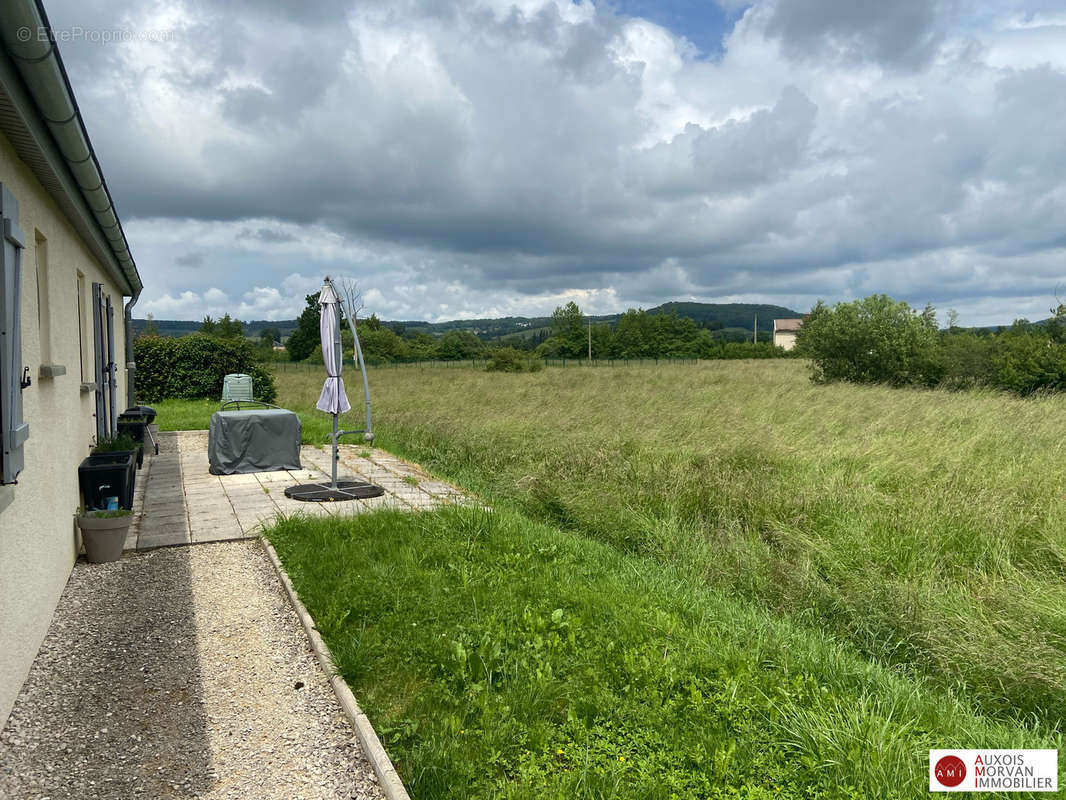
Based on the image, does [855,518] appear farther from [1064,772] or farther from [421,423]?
[421,423]

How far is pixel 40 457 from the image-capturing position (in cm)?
367

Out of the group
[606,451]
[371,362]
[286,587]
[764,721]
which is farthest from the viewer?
[371,362]

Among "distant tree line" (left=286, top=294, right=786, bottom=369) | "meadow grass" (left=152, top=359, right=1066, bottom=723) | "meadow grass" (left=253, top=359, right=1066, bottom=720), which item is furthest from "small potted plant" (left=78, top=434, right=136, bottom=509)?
"distant tree line" (left=286, top=294, right=786, bottom=369)

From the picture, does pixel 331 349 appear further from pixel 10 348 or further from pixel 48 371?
pixel 10 348

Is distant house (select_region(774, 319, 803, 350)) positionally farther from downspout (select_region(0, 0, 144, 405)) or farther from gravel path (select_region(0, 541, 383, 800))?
gravel path (select_region(0, 541, 383, 800))

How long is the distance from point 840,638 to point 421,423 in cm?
951

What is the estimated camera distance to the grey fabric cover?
7.98 meters

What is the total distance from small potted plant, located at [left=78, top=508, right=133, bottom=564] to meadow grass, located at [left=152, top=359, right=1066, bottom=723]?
134 inches

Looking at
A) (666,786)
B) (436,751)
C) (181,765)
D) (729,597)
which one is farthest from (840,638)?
(181,765)

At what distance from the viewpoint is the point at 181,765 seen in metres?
2.43

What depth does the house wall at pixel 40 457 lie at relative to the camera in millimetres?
2893

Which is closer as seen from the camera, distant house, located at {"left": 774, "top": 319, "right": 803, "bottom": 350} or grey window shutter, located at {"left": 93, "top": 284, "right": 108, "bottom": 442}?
grey window shutter, located at {"left": 93, "top": 284, "right": 108, "bottom": 442}

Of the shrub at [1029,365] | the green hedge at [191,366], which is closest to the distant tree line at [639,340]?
the shrub at [1029,365]

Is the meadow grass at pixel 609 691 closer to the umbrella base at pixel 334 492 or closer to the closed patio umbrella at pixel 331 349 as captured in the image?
the umbrella base at pixel 334 492
